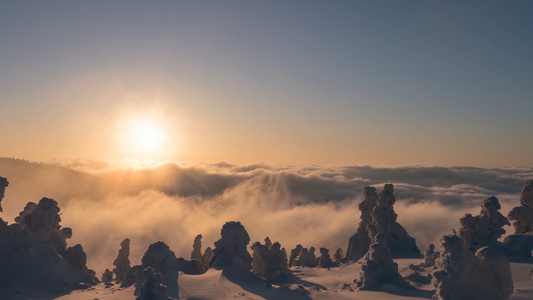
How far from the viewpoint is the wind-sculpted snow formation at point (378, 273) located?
82.9 ft

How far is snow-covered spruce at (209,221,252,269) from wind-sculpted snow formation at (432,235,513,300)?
18095 millimetres

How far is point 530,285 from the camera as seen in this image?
19812 millimetres

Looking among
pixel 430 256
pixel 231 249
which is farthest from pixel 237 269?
pixel 430 256

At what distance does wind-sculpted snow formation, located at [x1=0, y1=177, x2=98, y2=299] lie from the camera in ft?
82.6

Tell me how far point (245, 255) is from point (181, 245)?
140m

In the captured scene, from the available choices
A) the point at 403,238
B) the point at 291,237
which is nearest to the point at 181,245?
the point at 291,237

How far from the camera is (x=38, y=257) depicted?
2747 cm

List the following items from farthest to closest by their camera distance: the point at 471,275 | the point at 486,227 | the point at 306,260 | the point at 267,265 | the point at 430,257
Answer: the point at 306,260 → the point at 430,257 → the point at 267,265 → the point at 486,227 → the point at 471,275

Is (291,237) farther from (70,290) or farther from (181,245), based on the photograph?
(70,290)

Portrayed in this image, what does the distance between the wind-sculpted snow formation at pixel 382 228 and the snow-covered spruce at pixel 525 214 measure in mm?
13282

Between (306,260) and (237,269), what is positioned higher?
(237,269)

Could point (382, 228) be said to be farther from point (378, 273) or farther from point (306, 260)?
point (378, 273)

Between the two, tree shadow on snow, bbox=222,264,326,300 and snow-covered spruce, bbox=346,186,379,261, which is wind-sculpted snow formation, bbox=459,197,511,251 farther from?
snow-covered spruce, bbox=346,186,379,261

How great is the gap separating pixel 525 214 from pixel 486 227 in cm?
867
